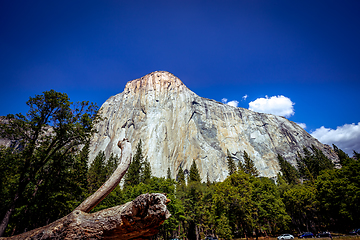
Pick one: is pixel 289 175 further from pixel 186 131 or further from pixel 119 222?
pixel 119 222

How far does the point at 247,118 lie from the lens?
4373 inches

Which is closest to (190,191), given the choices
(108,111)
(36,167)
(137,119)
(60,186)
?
(60,186)

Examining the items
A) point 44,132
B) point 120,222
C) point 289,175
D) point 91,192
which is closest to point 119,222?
point 120,222

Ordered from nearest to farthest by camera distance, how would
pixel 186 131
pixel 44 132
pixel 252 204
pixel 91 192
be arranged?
pixel 44 132
pixel 252 204
pixel 91 192
pixel 186 131

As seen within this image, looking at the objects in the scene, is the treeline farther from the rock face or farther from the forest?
the rock face

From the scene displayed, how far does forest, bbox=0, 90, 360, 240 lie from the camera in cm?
1212

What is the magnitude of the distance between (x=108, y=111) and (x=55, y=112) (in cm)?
9944

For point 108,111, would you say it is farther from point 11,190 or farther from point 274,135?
point 274,135

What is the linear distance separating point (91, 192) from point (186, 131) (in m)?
61.5

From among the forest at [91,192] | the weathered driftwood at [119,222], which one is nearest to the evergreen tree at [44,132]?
the forest at [91,192]

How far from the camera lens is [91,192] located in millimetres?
32562

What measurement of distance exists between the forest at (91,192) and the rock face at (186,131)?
33.3m

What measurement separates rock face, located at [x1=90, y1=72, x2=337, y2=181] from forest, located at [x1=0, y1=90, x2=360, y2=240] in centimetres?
3333

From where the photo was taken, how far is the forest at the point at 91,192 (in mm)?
12117
